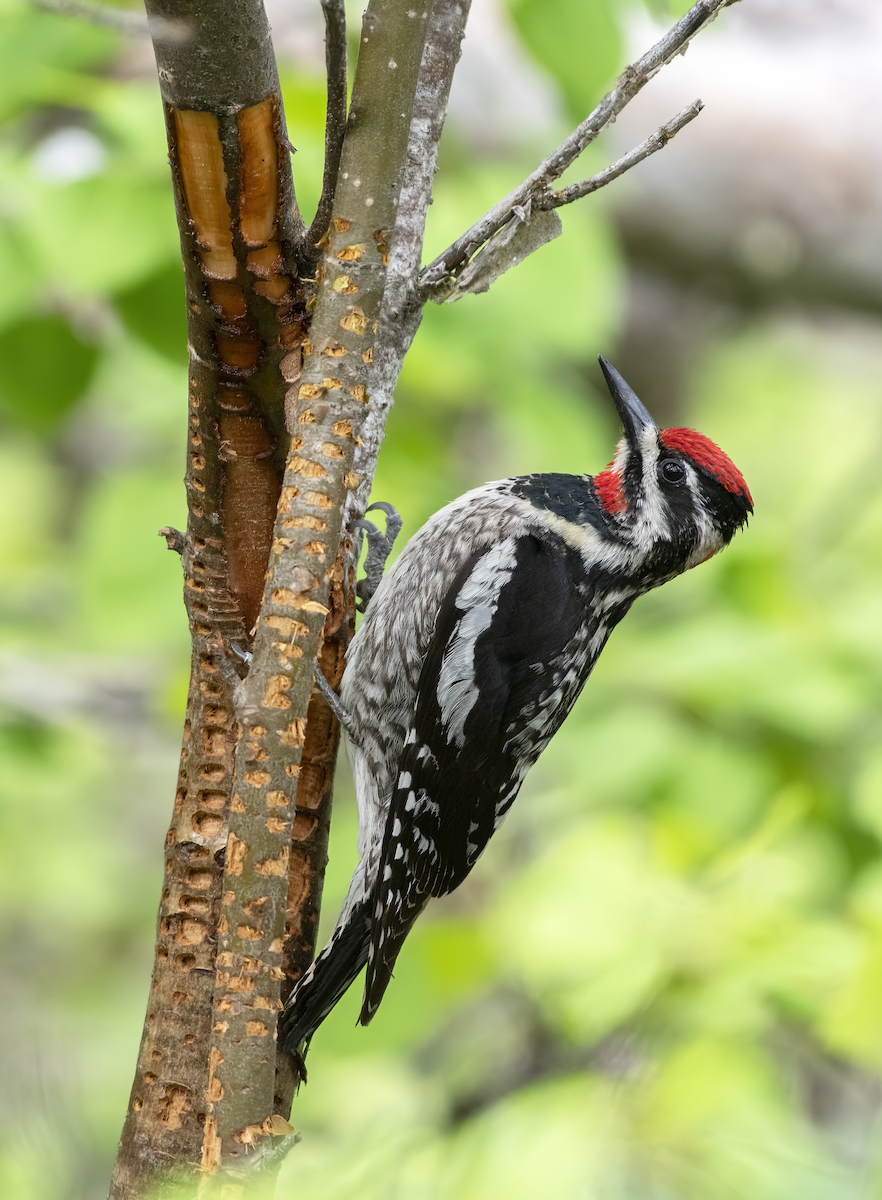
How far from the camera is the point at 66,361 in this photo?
2.18m

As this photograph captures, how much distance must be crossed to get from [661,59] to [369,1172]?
3.31 feet

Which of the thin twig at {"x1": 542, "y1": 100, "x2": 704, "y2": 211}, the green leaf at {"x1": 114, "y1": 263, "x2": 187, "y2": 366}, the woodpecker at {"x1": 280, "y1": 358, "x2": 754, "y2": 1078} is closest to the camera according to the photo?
the thin twig at {"x1": 542, "y1": 100, "x2": 704, "y2": 211}

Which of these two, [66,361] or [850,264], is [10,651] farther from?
[850,264]

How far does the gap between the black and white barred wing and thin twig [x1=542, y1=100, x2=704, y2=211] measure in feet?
2.68

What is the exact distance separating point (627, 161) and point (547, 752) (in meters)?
1.69

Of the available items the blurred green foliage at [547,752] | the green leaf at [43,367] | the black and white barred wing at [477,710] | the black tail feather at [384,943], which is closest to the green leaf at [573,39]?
the blurred green foliage at [547,752]

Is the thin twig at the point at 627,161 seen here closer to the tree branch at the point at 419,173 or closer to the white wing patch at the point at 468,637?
the tree branch at the point at 419,173

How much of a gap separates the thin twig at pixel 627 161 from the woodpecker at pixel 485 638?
2.39 feet

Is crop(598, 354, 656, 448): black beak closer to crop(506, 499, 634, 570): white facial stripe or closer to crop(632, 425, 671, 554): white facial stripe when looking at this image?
crop(632, 425, 671, 554): white facial stripe

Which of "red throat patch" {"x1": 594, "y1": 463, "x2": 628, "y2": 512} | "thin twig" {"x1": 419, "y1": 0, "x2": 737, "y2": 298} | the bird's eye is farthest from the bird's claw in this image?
"thin twig" {"x1": 419, "y1": 0, "x2": 737, "y2": 298}

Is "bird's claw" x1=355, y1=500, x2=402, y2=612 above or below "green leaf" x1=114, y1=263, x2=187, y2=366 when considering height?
below

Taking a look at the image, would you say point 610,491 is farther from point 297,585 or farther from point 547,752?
point 297,585

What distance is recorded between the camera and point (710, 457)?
6.38 ft

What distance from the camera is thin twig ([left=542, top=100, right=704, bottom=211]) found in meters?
1.06
